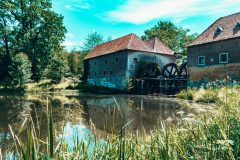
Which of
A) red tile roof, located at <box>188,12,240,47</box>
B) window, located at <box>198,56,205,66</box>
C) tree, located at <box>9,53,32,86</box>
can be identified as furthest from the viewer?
tree, located at <box>9,53,32,86</box>

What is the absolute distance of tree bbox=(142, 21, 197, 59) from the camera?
1886 inches

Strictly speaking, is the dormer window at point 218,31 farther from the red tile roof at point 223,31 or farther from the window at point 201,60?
the window at point 201,60

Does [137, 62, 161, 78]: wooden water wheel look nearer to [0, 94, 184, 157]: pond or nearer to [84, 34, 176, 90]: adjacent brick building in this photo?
[84, 34, 176, 90]: adjacent brick building

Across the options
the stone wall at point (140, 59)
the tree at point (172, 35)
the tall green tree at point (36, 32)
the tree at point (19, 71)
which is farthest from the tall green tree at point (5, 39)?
the tree at point (172, 35)

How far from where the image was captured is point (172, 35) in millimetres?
49094

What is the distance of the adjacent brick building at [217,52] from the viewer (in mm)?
21828

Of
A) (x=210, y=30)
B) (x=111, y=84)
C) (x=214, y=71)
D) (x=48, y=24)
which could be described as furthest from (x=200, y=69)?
(x=48, y=24)

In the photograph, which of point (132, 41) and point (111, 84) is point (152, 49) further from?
point (111, 84)

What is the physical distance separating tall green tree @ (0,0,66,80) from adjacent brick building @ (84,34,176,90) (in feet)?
20.0

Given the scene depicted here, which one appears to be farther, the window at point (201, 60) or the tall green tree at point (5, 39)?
the tall green tree at point (5, 39)

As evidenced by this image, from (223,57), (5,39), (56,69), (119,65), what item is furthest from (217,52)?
(5,39)

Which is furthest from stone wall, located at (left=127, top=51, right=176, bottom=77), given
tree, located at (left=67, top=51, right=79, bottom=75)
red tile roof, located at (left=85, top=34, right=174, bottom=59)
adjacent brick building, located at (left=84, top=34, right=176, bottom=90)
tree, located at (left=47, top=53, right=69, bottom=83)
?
tree, located at (left=67, top=51, right=79, bottom=75)

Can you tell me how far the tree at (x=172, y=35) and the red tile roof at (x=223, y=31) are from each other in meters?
21.8

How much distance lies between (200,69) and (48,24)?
827 inches
